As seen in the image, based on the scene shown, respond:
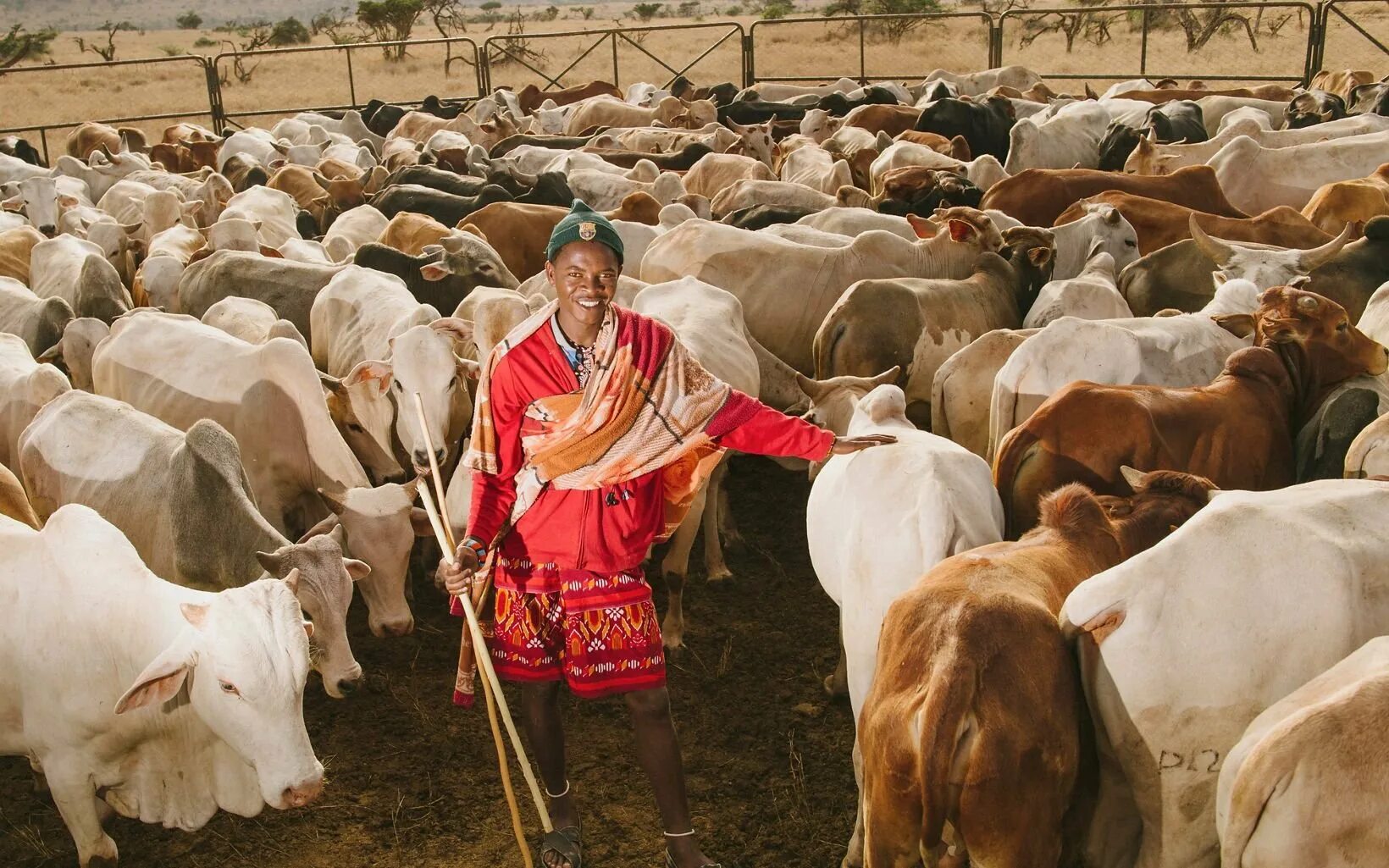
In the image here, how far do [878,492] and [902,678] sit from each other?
1125 mm

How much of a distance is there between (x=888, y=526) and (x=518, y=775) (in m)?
1.90

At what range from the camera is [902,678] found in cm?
318

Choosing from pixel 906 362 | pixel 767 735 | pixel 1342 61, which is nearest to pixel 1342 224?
pixel 906 362

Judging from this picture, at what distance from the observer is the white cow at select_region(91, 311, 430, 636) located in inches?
241

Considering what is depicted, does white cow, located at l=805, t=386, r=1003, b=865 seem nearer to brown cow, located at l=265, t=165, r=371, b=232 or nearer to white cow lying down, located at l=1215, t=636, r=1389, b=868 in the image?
white cow lying down, located at l=1215, t=636, r=1389, b=868

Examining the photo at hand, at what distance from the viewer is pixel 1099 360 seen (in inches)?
221

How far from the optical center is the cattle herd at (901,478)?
3172 mm

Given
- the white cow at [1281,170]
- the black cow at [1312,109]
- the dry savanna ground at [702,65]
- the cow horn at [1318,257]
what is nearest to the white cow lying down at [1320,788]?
the cow horn at [1318,257]

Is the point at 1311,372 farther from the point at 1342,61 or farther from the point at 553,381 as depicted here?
the point at 1342,61

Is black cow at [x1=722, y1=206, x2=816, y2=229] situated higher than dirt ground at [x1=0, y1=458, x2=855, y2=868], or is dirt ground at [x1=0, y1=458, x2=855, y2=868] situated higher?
black cow at [x1=722, y1=206, x2=816, y2=229]

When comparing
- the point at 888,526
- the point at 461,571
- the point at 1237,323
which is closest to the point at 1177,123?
the point at 1237,323

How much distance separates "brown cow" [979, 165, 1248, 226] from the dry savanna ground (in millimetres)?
18490

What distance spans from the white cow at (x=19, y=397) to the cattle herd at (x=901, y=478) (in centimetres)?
2

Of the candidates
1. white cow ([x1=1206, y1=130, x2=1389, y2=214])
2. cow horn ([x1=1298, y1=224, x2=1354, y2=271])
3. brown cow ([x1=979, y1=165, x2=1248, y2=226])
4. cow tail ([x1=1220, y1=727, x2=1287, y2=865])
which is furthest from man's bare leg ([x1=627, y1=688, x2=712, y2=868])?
white cow ([x1=1206, y1=130, x2=1389, y2=214])
